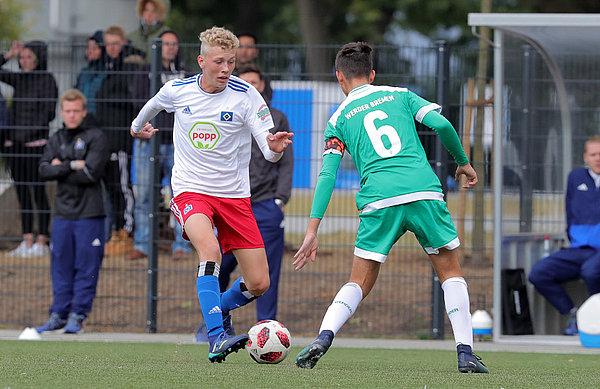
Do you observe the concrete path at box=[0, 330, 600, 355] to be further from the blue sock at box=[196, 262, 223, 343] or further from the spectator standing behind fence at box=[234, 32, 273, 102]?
the spectator standing behind fence at box=[234, 32, 273, 102]

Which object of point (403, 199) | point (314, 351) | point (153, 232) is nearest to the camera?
point (314, 351)

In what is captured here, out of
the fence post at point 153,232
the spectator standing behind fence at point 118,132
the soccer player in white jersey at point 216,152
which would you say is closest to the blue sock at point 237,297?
the soccer player in white jersey at point 216,152

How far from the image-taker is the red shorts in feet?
25.1

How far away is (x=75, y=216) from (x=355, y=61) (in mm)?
4555

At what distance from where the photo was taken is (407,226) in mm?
6832

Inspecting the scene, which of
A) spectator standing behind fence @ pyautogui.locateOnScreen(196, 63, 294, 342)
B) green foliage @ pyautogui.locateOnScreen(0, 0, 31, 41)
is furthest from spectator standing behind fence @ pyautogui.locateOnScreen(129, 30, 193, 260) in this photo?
green foliage @ pyautogui.locateOnScreen(0, 0, 31, 41)

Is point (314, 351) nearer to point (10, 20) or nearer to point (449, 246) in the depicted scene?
point (449, 246)

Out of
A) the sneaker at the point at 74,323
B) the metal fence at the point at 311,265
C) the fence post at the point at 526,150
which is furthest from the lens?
the fence post at the point at 526,150

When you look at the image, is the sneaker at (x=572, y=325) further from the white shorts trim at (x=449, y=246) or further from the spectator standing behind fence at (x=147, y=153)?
the white shorts trim at (x=449, y=246)

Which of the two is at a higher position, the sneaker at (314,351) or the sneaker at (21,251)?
the sneaker at (21,251)

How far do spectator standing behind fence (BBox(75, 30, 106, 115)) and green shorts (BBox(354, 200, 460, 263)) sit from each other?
5201 millimetres

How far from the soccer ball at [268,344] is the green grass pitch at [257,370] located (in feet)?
0.27

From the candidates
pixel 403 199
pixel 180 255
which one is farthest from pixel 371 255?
pixel 180 255

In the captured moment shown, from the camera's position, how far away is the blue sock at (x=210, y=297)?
724cm
